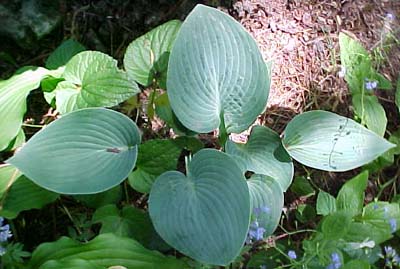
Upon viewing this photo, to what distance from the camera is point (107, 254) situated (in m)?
1.54

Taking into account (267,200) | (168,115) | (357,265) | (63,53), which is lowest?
(357,265)

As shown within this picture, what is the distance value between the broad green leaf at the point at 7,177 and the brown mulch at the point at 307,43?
2.46 ft

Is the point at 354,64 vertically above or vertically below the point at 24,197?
above

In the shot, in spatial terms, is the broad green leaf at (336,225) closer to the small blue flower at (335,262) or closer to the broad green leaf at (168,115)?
the small blue flower at (335,262)

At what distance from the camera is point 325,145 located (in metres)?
1.70

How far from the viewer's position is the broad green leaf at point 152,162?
167 centimetres

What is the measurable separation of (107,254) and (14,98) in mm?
508

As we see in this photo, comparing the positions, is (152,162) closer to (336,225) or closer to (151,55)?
(151,55)

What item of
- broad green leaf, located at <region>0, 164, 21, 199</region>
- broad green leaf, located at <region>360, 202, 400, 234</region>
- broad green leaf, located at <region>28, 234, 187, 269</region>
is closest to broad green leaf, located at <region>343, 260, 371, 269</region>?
broad green leaf, located at <region>360, 202, 400, 234</region>

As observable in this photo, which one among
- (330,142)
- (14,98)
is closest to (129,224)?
(14,98)

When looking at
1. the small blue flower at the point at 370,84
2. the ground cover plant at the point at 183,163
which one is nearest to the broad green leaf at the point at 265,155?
the ground cover plant at the point at 183,163

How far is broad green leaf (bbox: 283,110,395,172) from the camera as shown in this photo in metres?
1.67

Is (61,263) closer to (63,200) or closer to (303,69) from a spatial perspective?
(63,200)

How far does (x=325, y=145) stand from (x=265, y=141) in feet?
0.52
